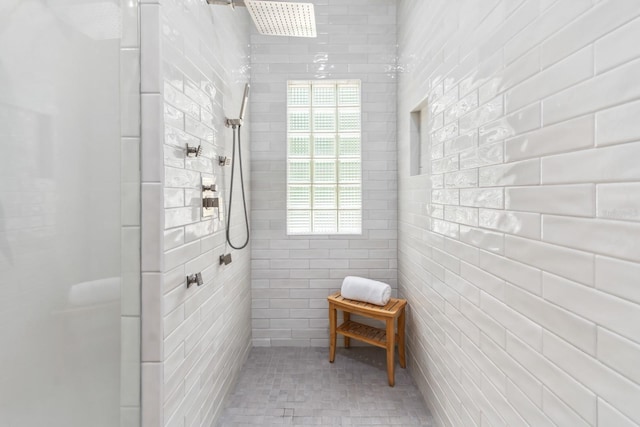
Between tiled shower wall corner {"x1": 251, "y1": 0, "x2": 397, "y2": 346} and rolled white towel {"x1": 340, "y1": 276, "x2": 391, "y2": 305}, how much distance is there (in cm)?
30

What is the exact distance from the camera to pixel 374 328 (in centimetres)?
264

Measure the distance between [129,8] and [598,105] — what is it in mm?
1421

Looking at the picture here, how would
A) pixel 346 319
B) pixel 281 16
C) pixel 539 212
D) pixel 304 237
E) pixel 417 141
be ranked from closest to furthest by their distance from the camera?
pixel 539 212 < pixel 281 16 < pixel 417 141 < pixel 346 319 < pixel 304 237

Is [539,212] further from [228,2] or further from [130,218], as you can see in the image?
[228,2]

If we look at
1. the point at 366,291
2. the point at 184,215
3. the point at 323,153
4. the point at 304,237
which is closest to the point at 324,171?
the point at 323,153

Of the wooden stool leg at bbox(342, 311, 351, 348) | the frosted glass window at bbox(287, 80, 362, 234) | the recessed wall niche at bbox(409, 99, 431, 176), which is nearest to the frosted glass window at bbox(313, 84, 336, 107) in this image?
the frosted glass window at bbox(287, 80, 362, 234)

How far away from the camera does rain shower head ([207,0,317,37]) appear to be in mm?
1771

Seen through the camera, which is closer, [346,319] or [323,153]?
[346,319]

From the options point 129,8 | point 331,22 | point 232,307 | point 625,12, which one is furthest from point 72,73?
point 331,22

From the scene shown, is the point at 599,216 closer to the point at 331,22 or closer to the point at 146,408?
the point at 146,408

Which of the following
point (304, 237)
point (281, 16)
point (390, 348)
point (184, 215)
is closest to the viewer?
point (184, 215)

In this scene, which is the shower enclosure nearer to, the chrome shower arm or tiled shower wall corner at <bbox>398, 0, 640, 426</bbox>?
the chrome shower arm

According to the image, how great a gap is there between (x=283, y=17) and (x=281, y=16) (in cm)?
2

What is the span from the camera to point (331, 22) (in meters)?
2.83
